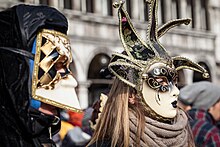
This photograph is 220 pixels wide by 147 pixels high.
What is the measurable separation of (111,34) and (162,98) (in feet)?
51.2

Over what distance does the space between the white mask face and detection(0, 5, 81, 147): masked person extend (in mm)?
424

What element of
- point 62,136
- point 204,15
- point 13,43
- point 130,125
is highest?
point 204,15

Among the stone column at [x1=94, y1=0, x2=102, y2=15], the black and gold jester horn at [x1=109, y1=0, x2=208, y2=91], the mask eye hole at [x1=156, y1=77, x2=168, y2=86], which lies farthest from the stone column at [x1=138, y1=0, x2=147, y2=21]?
the mask eye hole at [x1=156, y1=77, x2=168, y2=86]

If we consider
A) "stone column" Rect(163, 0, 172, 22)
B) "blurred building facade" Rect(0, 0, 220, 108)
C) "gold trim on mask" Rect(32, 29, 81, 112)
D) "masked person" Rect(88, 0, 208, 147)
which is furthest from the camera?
"stone column" Rect(163, 0, 172, 22)

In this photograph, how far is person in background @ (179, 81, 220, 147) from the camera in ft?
14.1

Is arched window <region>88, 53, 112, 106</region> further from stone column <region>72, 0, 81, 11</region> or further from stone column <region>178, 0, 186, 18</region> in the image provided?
stone column <region>178, 0, 186, 18</region>

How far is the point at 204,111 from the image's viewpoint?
4.70m

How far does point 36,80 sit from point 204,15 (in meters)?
21.0

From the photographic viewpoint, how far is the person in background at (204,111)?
4.31m

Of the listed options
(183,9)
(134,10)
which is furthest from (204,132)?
(183,9)

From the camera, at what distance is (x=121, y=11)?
3486 millimetres

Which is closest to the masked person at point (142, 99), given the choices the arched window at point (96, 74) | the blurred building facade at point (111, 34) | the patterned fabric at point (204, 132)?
the patterned fabric at point (204, 132)

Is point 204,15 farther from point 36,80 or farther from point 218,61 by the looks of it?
point 36,80

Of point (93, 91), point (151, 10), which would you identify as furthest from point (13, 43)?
point (93, 91)
